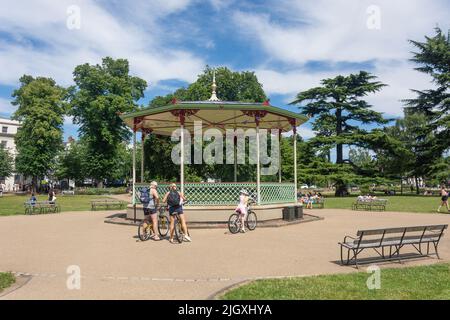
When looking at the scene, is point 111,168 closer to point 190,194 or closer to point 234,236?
point 190,194

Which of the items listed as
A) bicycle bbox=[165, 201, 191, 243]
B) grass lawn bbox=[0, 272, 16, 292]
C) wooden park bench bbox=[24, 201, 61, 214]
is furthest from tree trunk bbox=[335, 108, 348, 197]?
grass lawn bbox=[0, 272, 16, 292]

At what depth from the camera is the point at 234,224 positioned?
13867 millimetres

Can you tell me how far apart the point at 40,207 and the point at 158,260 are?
56.8 ft

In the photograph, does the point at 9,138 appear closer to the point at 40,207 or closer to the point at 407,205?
the point at 40,207

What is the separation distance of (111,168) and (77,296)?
48.2 m

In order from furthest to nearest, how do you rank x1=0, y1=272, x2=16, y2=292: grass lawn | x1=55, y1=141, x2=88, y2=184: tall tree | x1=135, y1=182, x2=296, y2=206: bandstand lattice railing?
x1=55, y1=141, x2=88, y2=184: tall tree → x1=135, y1=182, x2=296, y2=206: bandstand lattice railing → x1=0, y1=272, x2=16, y2=292: grass lawn

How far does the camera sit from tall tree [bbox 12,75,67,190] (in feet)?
159

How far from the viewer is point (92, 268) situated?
8117 mm

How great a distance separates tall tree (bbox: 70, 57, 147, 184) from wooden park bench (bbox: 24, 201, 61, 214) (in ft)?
80.7

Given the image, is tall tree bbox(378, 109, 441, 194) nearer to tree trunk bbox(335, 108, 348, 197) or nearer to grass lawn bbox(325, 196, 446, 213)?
tree trunk bbox(335, 108, 348, 197)

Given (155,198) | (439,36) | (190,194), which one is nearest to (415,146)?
(439,36)

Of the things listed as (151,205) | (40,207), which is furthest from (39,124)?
(151,205)

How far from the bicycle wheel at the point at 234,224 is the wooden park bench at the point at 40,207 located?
48.6ft

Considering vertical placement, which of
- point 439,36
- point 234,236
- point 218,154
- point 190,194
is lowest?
point 234,236
